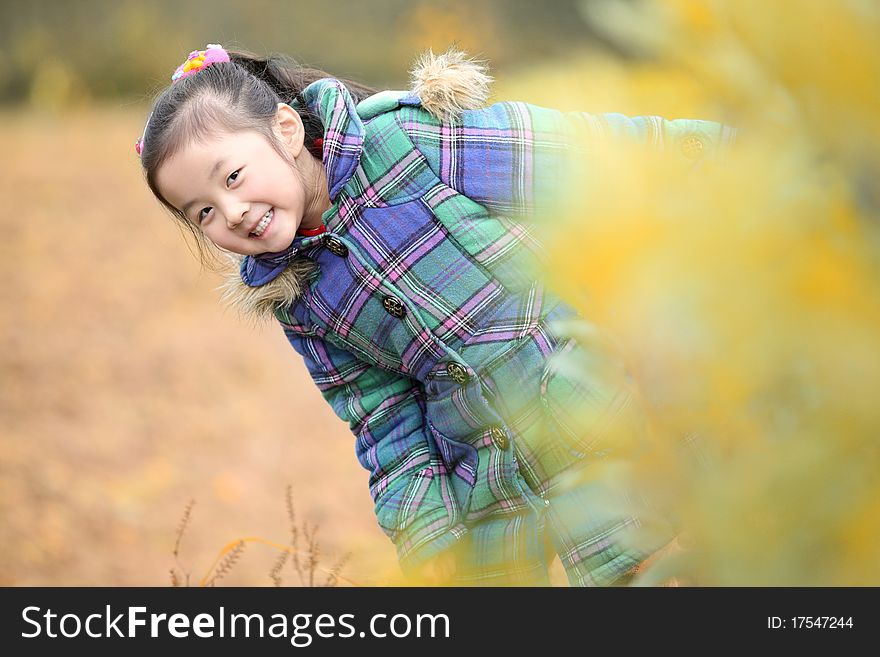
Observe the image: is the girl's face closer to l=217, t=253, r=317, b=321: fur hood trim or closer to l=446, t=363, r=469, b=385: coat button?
l=217, t=253, r=317, b=321: fur hood trim

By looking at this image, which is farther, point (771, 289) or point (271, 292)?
point (271, 292)

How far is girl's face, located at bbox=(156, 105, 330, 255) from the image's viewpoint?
1678mm

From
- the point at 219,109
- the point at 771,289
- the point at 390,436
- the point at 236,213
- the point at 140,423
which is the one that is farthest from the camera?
the point at 140,423

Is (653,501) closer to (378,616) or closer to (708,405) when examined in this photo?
(708,405)

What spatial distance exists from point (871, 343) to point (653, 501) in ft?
0.63

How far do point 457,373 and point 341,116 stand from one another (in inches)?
23.0

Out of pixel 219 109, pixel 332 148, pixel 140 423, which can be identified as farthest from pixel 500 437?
pixel 140 423

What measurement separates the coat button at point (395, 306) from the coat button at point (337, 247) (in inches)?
5.3

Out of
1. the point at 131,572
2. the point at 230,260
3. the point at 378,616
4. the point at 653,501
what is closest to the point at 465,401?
the point at 230,260

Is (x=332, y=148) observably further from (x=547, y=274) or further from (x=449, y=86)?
(x=547, y=274)

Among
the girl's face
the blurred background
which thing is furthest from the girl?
the blurred background

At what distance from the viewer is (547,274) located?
548mm

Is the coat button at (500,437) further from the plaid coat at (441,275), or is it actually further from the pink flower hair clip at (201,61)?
the pink flower hair clip at (201,61)

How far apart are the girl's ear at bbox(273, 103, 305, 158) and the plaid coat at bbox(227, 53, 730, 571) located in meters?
0.06
